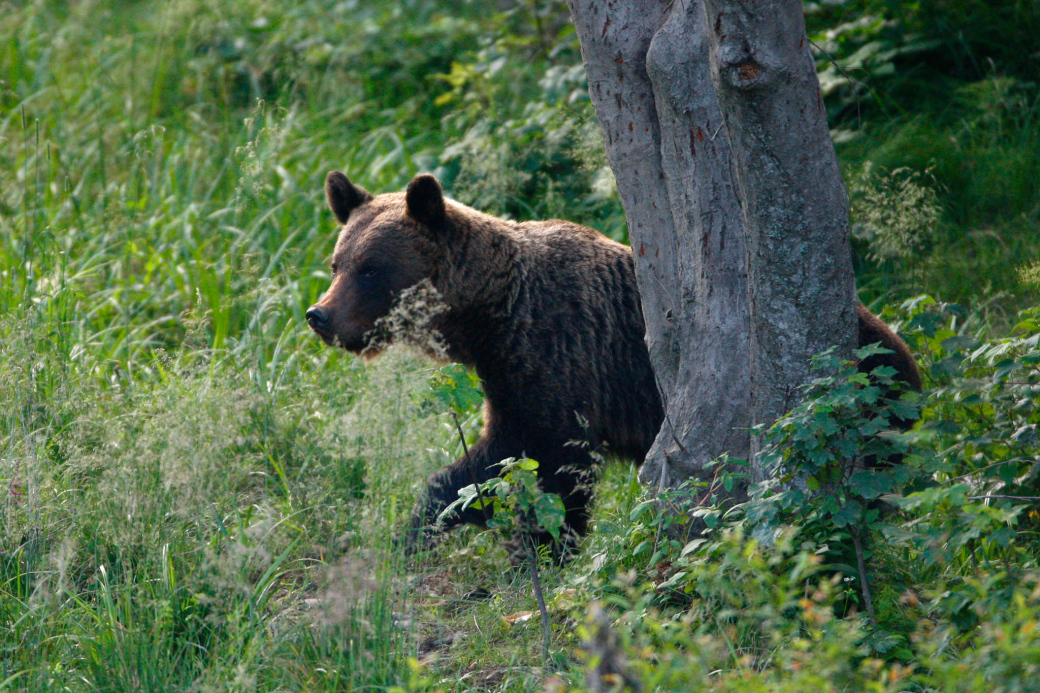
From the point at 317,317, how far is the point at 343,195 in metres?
0.82

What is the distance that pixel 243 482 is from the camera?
13.6 ft

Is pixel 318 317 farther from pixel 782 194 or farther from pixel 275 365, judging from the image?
pixel 782 194

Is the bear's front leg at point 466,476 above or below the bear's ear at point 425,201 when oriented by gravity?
below

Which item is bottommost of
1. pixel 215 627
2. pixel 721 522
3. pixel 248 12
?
pixel 721 522

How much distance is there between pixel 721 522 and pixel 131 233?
4.29 meters

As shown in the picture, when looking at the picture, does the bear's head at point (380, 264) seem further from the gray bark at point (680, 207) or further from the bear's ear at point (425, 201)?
the gray bark at point (680, 207)

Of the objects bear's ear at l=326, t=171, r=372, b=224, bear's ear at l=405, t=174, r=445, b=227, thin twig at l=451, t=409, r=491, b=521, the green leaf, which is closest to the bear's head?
bear's ear at l=405, t=174, r=445, b=227

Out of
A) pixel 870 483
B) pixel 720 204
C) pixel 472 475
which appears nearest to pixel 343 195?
pixel 472 475

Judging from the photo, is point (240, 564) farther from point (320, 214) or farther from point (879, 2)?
point (879, 2)

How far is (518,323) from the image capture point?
13.7 feet

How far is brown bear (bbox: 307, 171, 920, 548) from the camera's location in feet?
13.3

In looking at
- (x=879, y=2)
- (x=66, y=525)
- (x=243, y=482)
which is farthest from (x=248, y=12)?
(x=66, y=525)

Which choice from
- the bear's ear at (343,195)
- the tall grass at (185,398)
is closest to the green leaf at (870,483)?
the tall grass at (185,398)

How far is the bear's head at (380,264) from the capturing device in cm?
410
